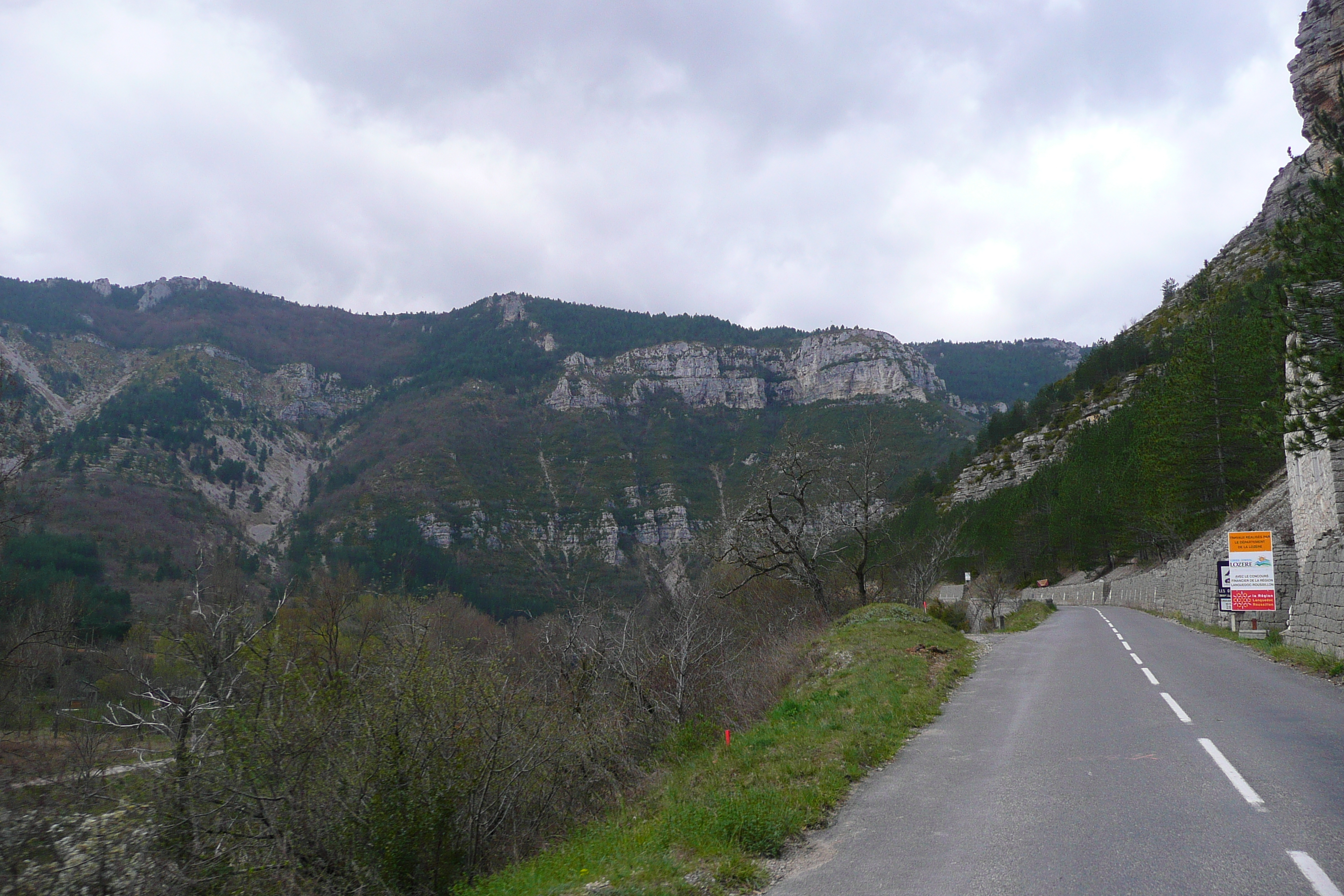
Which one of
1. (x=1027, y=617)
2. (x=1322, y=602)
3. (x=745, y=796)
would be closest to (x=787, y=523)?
(x=1322, y=602)

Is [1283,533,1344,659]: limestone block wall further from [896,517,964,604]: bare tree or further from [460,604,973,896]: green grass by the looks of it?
[896,517,964,604]: bare tree

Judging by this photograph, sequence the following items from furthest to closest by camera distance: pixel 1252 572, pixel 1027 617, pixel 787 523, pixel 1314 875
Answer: pixel 1027 617, pixel 787 523, pixel 1252 572, pixel 1314 875

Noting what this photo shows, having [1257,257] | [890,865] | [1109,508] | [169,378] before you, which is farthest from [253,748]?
[169,378]

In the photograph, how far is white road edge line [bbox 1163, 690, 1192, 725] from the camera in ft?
31.7

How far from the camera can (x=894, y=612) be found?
2380cm

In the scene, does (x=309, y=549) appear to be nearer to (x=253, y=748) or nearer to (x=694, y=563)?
(x=694, y=563)

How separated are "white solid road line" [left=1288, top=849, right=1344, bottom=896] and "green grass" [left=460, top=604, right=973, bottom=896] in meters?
3.31

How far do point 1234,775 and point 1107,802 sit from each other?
156 cm

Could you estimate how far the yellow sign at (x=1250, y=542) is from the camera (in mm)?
20781

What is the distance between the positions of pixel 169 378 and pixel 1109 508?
167133mm

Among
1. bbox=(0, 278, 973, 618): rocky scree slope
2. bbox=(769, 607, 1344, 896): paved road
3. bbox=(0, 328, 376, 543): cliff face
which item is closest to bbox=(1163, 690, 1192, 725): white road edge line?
bbox=(769, 607, 1344, 896): paved road

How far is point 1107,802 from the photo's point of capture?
633cm

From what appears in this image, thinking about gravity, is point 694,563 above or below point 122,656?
above

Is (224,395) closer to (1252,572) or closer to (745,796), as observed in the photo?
(1252,572)
